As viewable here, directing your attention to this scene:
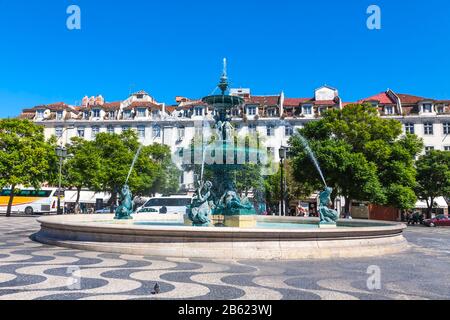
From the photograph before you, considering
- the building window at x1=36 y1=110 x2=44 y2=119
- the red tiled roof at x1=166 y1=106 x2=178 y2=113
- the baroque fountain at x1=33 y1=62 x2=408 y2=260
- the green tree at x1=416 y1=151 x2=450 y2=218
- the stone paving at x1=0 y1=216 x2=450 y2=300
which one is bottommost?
the stone paving at x1=0 y1=216 x2=450 y2=300

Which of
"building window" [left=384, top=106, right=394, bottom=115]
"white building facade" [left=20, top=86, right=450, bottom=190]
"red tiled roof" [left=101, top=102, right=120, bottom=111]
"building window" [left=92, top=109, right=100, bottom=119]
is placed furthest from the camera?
"red tiled roof" [left=101, top=102, right=120, bottom=111]

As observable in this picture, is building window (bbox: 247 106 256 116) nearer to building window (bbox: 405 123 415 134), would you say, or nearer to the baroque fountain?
building window (bbox: 405 123 415 134)

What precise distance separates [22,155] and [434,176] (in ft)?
126

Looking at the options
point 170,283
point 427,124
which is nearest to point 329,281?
point 170,283

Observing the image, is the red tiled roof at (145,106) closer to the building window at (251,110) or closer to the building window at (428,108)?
the building window at (251,110)

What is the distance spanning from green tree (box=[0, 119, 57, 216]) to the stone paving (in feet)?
88.5

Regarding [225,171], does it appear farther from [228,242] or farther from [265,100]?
[265,100]

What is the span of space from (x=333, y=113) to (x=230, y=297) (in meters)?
29.8

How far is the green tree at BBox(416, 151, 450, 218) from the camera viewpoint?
127 feet

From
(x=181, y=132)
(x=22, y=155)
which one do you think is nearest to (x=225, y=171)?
(x=22, y=155)

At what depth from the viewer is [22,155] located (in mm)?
35531

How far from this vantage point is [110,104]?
58.8m

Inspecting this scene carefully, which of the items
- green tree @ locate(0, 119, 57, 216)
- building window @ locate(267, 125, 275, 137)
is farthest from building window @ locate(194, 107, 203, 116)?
green tree @ locate(0, 119, 57, 216)

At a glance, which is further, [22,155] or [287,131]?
[287,131]
